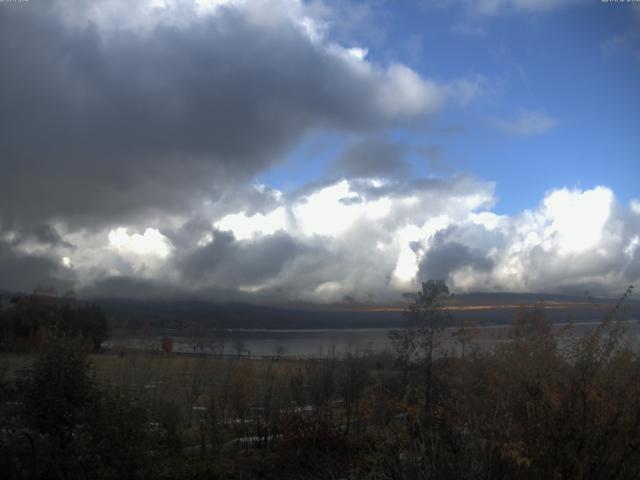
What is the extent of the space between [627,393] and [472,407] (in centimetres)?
297

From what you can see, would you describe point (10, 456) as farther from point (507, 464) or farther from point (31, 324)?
point (31, 324)

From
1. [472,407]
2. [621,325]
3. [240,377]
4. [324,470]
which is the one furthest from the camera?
[240,377]

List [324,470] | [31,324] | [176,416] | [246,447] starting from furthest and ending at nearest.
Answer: [31,324] → [176,416] → [246,447] → [324,470]

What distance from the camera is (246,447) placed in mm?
15641

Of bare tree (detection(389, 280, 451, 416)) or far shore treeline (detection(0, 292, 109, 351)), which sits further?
far shore treeline (detection(0, 292, 109, 351))

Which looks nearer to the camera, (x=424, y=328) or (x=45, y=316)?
(x=424, y=328)

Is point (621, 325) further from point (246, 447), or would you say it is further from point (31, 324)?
point (31, 324)

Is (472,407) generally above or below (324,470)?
above

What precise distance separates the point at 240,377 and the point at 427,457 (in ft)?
42.4

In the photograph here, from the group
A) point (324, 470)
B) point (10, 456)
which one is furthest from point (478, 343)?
point (10, 456)

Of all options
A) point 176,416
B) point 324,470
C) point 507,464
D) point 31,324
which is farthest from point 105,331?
point 507,464

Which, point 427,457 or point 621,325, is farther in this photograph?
point 621,325

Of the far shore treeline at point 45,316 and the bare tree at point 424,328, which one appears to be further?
the far shore treeline at point 45,316

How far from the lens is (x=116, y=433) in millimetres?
10266
